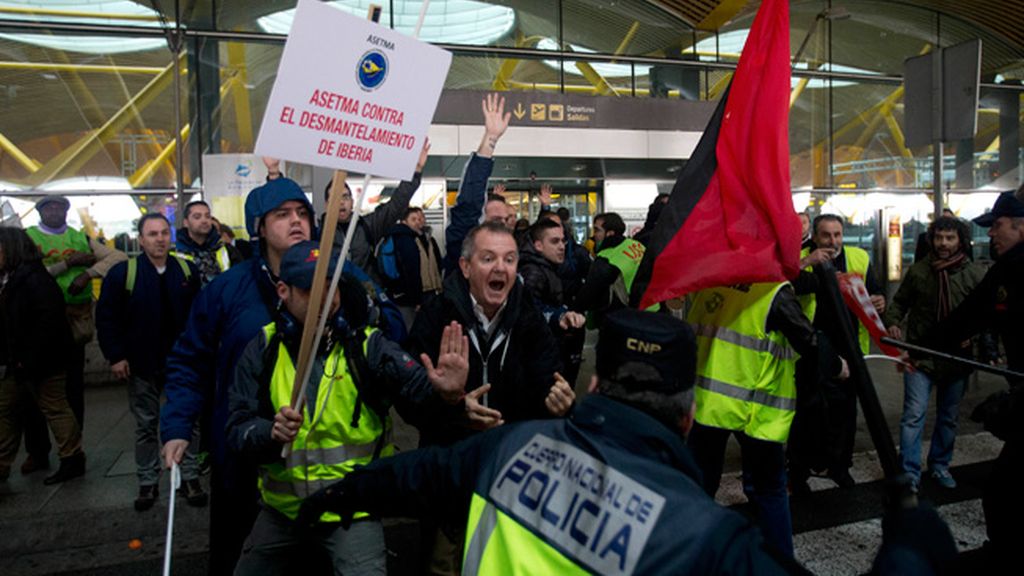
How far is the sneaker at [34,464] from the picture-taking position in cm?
608

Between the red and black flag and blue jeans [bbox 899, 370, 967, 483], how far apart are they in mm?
2392

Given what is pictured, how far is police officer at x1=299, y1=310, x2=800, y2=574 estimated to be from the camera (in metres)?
1.40

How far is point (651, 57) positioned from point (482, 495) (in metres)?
13.1

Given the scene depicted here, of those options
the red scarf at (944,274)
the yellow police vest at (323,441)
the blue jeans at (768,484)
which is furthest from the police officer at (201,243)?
the red scarf at (944,274)

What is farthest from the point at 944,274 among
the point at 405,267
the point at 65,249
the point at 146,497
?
the point at 65,249

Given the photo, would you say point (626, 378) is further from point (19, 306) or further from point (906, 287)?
point (19, 306)

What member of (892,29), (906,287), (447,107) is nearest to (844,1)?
(892,29)

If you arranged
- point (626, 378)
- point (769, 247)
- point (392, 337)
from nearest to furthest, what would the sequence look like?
point (626, 378) < point (392, 337) < point (769, 247)

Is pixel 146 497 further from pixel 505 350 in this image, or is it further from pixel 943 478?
pixel 943 478

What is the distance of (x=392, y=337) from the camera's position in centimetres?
324

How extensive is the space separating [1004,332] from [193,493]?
5047 millimetres

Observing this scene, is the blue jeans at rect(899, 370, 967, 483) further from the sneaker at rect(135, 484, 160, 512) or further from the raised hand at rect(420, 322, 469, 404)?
the sneaker at rect(135, 484, 160, 512)

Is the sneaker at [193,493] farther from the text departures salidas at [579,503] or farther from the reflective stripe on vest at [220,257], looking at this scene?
the text departures salidas at [579,503]

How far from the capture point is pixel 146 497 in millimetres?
5254
